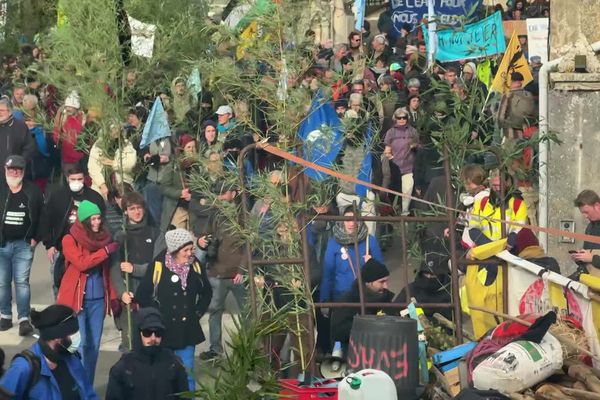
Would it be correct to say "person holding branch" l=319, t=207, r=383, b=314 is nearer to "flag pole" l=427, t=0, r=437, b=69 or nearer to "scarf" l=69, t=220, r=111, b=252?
"scarf" l=69, t=220, r=111, b=252

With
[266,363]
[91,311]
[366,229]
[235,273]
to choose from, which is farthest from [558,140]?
[266,363]

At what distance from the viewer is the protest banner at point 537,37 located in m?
21.4

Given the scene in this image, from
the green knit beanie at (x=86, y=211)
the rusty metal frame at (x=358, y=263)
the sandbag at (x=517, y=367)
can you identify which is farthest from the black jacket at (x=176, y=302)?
the sandbag at (x=517, y=367)

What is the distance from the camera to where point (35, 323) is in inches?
418

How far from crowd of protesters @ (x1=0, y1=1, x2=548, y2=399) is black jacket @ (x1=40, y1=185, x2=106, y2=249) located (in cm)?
1

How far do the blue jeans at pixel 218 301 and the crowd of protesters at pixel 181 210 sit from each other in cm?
1

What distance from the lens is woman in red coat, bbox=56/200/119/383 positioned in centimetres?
1370

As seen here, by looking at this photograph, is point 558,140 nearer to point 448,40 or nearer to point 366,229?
point 366,229

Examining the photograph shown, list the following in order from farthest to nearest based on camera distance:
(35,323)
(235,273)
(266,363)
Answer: (235,273) < (35,323) < (266,363)

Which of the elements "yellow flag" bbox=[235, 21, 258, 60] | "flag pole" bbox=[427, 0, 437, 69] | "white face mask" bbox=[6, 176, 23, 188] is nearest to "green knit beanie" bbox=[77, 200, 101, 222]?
"white face mask" bbox=[6, 176, 23, 188]

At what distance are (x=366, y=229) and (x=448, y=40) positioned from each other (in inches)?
288

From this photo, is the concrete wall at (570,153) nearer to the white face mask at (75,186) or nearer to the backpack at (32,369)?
the white face mask at (75,186)

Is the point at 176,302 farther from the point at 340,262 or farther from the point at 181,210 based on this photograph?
the point at 181,210

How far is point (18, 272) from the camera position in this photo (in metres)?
15.6
